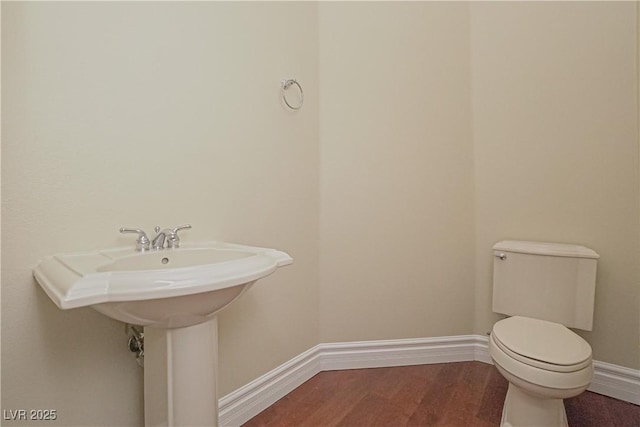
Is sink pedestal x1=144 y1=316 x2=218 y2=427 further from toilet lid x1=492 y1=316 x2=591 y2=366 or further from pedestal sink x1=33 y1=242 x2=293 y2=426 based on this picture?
toilet lid x1=492 y1=316 x2=591 y2=366

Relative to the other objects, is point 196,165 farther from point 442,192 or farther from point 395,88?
point 442,192

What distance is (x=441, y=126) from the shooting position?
1817mm

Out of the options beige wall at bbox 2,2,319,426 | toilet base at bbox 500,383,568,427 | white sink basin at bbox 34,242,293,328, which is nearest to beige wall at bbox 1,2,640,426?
beige wall at bbox 2,2,319,426

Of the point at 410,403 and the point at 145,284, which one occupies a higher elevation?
the point at 145,284

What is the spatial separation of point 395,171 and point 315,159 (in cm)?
49

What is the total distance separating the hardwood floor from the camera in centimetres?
131

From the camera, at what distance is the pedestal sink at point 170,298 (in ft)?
2.07

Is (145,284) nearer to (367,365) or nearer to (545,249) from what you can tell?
(367,365)

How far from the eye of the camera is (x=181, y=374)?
824 mm

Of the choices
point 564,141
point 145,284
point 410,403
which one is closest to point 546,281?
point 564,141

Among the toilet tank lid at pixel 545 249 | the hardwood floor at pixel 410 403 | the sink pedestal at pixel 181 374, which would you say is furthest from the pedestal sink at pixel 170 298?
the toilet tank lid at pixel 545 249

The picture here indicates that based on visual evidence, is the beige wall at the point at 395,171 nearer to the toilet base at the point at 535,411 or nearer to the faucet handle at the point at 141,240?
the toilet base at the point at 535,411

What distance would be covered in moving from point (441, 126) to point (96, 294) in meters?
1.84

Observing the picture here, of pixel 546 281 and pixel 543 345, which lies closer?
pixel 543 345
